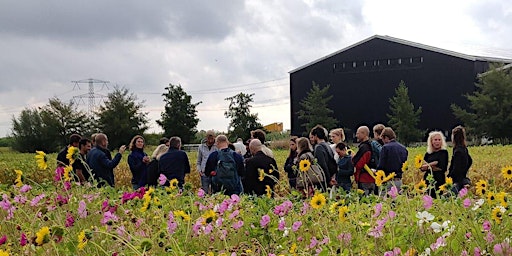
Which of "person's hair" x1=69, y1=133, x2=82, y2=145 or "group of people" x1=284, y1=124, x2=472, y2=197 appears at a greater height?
"person's hair" x1=69, y1=133, x2=82, y2=145

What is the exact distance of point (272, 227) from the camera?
3.62m

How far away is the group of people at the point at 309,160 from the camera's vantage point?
7914 mm

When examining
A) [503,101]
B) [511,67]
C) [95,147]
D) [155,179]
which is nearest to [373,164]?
[155,179]

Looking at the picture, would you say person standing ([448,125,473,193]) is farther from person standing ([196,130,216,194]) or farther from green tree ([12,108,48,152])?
green tree ([12,108,48,152])

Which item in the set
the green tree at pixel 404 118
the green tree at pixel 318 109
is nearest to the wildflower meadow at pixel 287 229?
the green tree at pixel 404 118

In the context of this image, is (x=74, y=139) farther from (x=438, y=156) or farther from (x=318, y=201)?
(x=318, y=201)

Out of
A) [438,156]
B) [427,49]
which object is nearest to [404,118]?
[427,49]

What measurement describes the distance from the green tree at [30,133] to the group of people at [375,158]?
4292cm

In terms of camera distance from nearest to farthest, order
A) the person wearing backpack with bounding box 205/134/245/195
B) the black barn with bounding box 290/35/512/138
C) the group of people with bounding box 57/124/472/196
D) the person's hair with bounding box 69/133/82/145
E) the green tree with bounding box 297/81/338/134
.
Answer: the group of people with bounding box 57/124/472/196 < the person wearing backpack with bounding box 205/134/245/195 < the person's hair with bounding box 69/133/82/145 < the black barn with bounding box 290/35/512/138 < the green tree with bounding box 297/81/338/134

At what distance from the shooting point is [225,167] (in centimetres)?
908

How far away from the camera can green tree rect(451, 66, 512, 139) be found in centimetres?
4062

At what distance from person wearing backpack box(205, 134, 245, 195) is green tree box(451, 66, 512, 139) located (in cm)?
3442

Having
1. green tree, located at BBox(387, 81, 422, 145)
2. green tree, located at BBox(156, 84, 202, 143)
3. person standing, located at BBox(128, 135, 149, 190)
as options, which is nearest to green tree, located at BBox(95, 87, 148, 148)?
green tree, located at BBox(156, 84, 202, 143)

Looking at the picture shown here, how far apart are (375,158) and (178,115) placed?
36.0m
